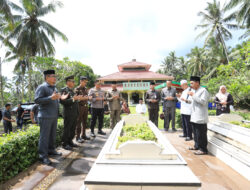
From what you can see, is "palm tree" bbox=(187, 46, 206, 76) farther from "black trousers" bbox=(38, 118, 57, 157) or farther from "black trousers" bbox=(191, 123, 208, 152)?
"black trousers" bbox=(38, 118, 57, 157)

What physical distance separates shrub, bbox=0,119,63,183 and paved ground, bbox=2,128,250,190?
16 cm

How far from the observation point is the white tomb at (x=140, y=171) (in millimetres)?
1387

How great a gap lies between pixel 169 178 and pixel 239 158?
1972 mm

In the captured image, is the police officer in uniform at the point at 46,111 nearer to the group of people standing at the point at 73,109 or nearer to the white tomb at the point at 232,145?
the group of people standing at the point at 73,109

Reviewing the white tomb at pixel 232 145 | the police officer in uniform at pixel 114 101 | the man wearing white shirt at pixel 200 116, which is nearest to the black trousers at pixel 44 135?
the police officer in uniform at pixel 114 101

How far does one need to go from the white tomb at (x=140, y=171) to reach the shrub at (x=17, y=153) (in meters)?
1.64

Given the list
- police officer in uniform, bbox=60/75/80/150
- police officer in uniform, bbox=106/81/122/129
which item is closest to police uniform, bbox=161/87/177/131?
police officer in uniform, bbox=106/81/122/129

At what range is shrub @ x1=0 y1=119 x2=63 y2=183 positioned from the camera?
241cm

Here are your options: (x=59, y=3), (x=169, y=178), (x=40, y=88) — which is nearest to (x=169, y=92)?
(x=40, y=88)

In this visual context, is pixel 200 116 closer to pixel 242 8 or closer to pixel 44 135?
pixel 44 135

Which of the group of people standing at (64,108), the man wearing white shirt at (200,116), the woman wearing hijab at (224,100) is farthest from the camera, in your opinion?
the woman wearing hijab at (224,100)

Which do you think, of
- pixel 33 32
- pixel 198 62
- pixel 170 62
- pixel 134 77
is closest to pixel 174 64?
pixel 170 62

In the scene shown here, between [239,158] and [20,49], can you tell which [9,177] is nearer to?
[239,158]

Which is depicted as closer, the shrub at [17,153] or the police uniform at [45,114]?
the shrub at [17,153]
